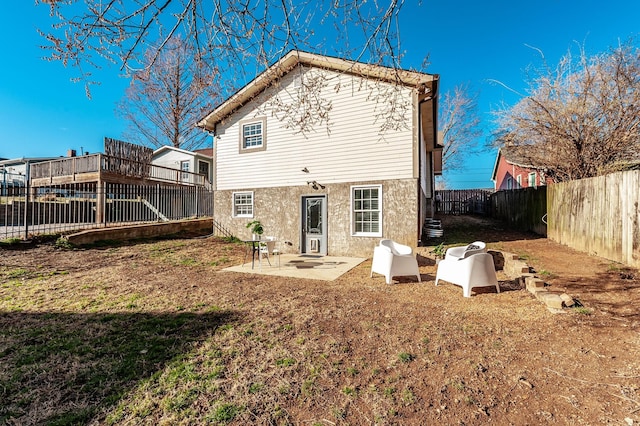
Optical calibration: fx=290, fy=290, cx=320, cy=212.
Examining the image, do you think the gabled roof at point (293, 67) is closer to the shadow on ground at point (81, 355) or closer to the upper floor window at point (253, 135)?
the upper floor window at point (253, 135)

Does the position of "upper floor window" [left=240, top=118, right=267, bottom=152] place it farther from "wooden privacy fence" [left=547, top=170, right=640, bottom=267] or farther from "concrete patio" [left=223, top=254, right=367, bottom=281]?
"wooden privacy fence" [left=547, top=170, right=640, bottom=267]

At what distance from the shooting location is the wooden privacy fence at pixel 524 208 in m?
10.6

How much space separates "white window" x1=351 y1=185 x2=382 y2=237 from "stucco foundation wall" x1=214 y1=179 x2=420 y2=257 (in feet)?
0.44

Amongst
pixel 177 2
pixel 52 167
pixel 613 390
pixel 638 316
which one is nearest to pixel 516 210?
pixel 638 316

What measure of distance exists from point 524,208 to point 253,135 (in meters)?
11.7

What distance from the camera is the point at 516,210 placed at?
43.7 ft

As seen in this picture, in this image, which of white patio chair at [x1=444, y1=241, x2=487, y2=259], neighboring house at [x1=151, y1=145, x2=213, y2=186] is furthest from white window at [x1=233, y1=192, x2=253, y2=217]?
neighboring house at [x1=151, y1=145, x2=213, y2=186]

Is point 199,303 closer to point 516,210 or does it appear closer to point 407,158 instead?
point 407,158

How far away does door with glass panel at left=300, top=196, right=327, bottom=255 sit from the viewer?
10102 millimetres

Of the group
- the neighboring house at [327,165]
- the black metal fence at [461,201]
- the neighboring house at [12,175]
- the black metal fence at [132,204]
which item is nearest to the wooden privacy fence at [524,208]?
the neighboring house at [327,165]

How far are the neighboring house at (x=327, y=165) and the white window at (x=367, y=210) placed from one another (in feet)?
0.11

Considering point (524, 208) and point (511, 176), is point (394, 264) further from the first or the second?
point (511, 176)

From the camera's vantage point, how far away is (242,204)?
11750 mm

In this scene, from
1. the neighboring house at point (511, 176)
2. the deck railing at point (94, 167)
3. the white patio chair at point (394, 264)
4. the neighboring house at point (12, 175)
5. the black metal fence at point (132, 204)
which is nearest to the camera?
the white patio chair at point (394, 264)
